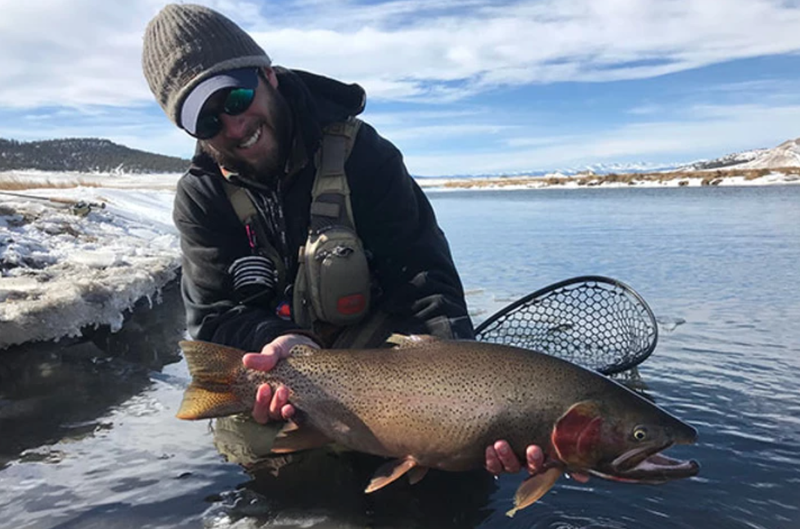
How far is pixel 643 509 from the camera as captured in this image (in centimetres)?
332

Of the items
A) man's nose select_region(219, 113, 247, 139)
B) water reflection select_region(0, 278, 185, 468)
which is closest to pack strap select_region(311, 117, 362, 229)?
man's nose select_region(219, 113, 247, 139)

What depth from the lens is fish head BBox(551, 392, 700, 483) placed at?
97.4 inches

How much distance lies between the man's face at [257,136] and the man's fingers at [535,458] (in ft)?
6.58

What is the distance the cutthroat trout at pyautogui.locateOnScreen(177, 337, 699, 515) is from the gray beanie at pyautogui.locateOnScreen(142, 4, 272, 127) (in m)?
1.26

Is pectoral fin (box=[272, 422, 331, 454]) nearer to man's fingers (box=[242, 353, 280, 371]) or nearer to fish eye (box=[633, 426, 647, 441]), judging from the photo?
man's fingers (box=[242, 353, 280, 371])

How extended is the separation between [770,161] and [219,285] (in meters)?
125

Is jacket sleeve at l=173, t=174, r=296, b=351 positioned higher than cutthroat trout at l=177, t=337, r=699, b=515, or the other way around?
jacket sleeve at l=173, t=174, r=296, b=351

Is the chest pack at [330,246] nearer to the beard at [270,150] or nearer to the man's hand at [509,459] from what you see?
the beard at [270,150]

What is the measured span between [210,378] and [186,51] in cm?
155

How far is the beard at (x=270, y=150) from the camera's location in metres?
3.45

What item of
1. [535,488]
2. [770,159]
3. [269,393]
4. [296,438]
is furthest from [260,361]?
[770,159]

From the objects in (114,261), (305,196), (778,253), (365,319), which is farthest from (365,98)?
(778,253)

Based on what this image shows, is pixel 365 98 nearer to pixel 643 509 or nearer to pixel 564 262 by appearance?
A: pixel 643 509

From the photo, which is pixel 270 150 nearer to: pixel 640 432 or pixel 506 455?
pixel 506 455
